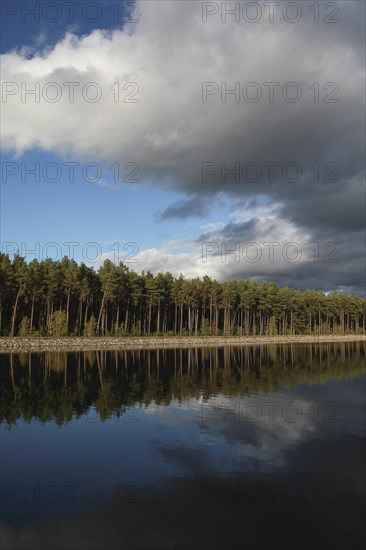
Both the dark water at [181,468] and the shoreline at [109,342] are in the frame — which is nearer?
the dark water at [181,468]

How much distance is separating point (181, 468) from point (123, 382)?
2090 cm

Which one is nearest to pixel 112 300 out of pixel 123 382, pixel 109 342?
pixel 109 342

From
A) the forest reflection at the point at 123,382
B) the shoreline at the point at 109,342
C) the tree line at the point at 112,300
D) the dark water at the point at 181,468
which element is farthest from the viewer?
the tree line at the point at 112,300

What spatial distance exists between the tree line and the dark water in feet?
177

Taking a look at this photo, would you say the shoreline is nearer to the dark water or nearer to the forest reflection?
the forest reflection

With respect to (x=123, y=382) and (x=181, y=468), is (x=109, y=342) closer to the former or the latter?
(x=123, y=382)

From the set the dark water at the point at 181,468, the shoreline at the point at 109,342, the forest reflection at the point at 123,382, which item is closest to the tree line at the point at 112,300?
the shoreline at the point at 109,342

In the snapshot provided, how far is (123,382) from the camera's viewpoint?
35.4 m

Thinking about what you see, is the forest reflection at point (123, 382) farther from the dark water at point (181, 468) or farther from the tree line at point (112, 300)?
the tree line at point (112, 300)

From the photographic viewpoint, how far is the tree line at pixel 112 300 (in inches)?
3253

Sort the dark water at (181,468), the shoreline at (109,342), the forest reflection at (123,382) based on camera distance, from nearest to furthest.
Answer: the dark water at (181,468) → the forest reflection at (123,382) → the shoreline at (109,342)

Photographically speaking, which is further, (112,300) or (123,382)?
(112,300)

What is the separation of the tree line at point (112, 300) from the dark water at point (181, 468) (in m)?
53.8

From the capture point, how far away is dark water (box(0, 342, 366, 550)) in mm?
10742
